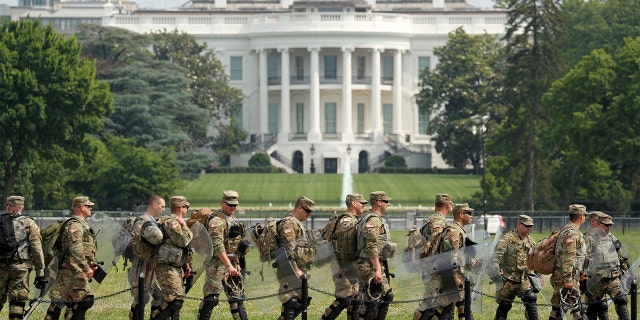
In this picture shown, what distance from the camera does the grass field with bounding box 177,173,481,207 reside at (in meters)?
86.4

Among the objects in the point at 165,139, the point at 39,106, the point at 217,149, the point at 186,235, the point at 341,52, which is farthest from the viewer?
the point at 341,52

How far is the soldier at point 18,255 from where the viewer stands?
25109 mm

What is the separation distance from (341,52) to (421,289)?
10133cm

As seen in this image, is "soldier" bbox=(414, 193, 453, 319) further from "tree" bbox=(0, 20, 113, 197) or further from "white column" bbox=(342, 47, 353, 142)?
"white column" bbox=(342, 47, 353, 142)

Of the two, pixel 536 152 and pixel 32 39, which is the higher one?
pixel 32 39

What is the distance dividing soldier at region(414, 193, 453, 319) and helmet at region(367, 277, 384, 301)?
70cm

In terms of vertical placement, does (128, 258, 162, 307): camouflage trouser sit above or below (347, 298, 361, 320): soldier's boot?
above

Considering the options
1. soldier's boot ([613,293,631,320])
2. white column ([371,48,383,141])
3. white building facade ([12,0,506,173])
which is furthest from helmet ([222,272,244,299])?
white column ([371,48,383,141])

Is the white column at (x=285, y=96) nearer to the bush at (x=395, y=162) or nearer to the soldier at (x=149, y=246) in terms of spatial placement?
the bush at (x=395, y=162)

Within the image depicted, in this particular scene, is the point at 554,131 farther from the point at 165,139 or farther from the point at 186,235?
the point at 186,235

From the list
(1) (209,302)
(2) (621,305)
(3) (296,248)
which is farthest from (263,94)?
(3) (296,248)

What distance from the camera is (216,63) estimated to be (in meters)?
111

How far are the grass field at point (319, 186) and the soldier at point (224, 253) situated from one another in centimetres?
5173

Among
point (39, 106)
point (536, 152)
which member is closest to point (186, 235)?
point (39, 106)
